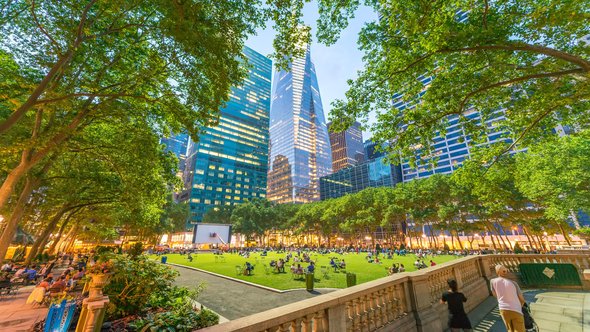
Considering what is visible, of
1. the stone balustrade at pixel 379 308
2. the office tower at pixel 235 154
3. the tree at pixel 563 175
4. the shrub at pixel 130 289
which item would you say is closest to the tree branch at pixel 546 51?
the stone balustrade at pixel 379 308

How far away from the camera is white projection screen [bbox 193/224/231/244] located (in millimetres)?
56438

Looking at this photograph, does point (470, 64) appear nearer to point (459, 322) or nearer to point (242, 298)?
point (459, 322)

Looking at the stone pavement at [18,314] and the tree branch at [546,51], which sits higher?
the tree branch at [546,51]

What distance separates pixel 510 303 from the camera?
5.30 metres

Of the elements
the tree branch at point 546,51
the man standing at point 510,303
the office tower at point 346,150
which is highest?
the office tower at point 346,150

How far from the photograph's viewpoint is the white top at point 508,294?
525 cm

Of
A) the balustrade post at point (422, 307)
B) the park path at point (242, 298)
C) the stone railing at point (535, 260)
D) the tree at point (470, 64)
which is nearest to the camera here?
the balustrade post at point (422, 307)

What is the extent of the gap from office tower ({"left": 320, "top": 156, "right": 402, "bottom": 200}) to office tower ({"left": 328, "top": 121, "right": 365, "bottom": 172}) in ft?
151

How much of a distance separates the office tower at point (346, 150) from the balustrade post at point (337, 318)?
6608 inches

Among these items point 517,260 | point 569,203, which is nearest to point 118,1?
point 517,260

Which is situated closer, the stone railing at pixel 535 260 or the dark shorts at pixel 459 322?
the dark shorts at pixel 459 322

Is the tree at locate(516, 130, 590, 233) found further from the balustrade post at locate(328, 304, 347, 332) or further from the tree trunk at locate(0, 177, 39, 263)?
the tree trunk at locate(0, 177, 39, 263)

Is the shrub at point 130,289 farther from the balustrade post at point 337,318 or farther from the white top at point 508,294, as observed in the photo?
the white top at point 508,294

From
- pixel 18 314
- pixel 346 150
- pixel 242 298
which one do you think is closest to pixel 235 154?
pixel 346 150
